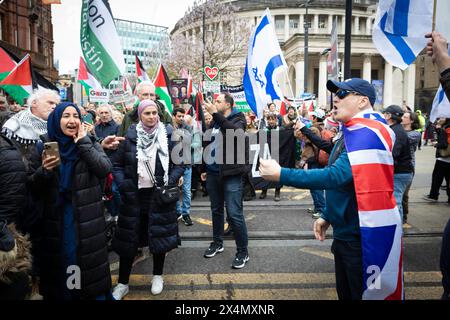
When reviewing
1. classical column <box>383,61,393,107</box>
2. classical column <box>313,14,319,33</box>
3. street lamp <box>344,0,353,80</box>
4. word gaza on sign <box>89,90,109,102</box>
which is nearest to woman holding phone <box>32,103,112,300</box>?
word gaza on sign <box>89,90,109,102</box>

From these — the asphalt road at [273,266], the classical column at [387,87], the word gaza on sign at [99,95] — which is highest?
the classical column at [387,87]

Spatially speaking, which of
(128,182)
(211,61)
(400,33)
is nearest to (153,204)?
(128,182)

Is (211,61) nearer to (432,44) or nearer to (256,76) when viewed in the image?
(256,76)

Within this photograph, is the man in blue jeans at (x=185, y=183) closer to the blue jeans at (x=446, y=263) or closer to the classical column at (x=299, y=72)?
the blue jeans at (x=446, y=263)

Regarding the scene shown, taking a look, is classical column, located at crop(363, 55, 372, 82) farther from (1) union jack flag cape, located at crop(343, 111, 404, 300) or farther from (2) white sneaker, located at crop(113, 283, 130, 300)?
(1) union jack flag cape, located at crop(343, 111, 404, 300)

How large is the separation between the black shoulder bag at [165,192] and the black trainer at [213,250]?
4.19 ft

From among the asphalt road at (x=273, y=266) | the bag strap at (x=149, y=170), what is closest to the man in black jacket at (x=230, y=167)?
the asphalt road at (x=273, y=266)

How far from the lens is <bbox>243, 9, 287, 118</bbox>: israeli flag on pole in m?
4.88

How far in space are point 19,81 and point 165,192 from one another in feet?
13.6

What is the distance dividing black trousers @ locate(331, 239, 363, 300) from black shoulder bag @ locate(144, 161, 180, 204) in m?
1.67

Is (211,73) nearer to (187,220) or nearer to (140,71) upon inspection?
(140,71)

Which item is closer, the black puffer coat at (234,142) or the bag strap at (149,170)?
the bag strap at (149,170)

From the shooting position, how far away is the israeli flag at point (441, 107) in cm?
390

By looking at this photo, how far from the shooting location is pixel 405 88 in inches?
2034
